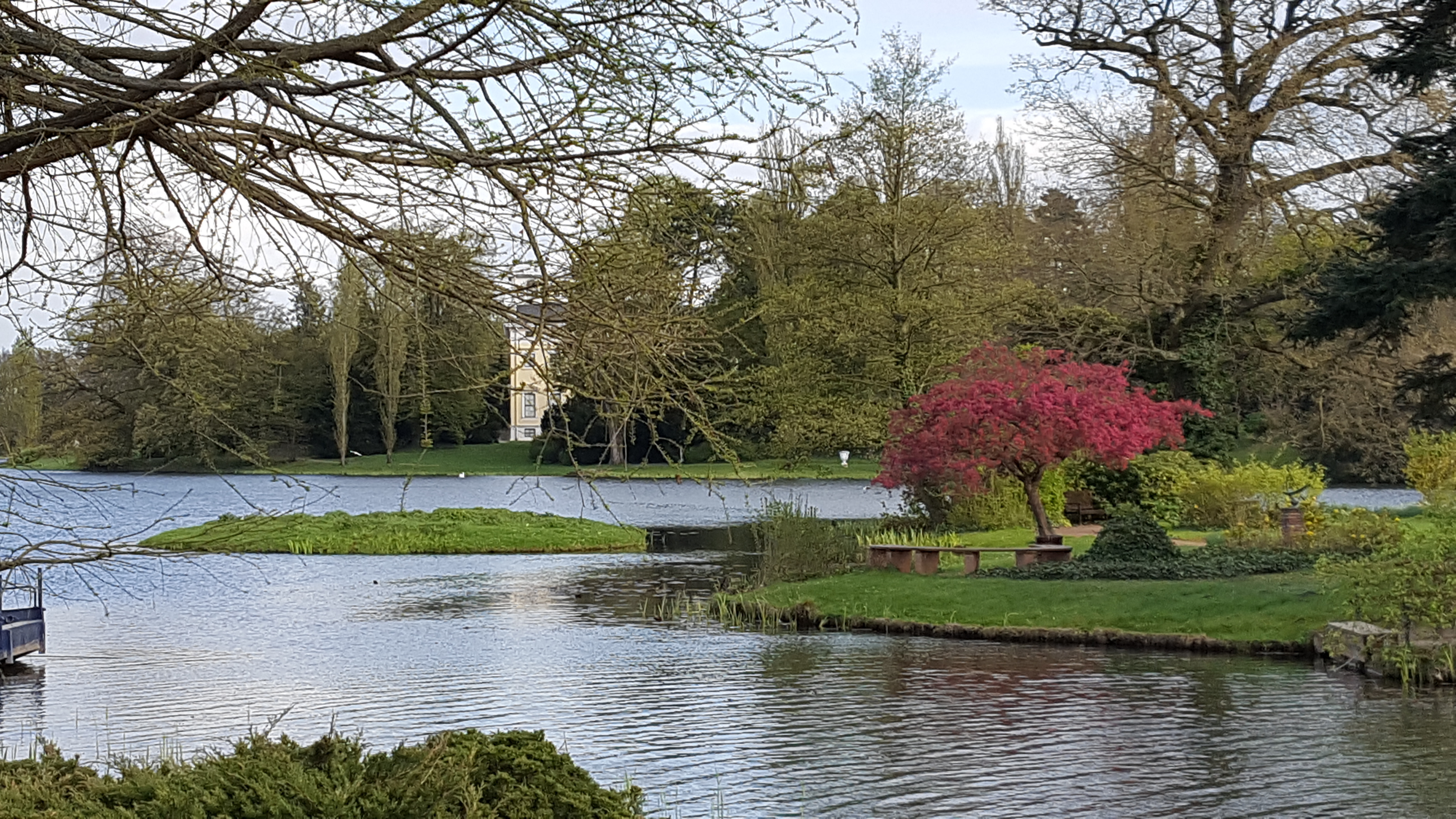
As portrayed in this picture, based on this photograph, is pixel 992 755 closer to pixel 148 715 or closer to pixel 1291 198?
pixel 148 715

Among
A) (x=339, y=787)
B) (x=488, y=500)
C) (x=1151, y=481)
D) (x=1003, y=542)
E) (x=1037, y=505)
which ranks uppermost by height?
(x=1151, y=481)

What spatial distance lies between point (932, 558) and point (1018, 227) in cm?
2392

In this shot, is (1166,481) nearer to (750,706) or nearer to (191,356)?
(750,706)

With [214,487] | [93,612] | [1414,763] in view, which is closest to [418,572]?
[93,612]

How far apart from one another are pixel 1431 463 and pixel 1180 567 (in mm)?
6493

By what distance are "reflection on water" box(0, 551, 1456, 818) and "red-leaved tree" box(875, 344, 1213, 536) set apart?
3834mm

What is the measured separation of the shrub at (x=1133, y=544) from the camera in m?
19.0

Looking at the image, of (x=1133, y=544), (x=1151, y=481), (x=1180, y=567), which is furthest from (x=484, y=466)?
(x=1180, y=567)

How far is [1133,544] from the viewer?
62.7 ft

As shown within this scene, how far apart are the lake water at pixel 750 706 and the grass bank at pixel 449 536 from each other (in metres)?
9.88

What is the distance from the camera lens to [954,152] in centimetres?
3259

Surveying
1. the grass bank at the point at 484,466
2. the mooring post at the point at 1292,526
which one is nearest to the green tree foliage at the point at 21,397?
the grass bank at the point at 484,466

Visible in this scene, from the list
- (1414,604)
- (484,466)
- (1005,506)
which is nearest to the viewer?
(1414,604)

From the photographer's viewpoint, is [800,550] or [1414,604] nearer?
[1414,604]
